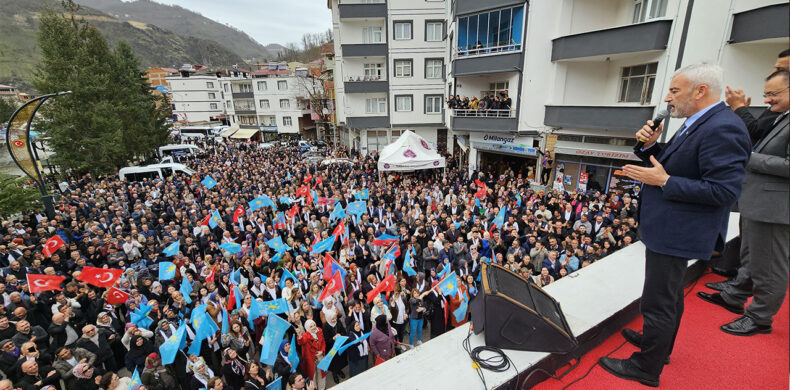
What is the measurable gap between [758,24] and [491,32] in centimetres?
1046

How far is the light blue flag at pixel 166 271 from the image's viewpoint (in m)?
8.21

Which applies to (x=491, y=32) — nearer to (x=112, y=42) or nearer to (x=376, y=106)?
(x=376, y=106)

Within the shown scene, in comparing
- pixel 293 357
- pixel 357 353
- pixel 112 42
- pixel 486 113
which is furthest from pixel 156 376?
pixel 112 42

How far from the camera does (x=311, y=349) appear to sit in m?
6.14

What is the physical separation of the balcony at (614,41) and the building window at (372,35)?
16679mm

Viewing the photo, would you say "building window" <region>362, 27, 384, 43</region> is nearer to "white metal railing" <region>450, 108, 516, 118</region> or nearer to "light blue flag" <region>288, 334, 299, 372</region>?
"white metal railing" <region>450, 108, 516, 118</region>

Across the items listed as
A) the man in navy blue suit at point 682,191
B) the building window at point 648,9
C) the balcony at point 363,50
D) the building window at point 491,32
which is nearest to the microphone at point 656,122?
the man in navy blue suit at point 682,191

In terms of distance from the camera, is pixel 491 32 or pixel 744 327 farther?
pixel 491 32

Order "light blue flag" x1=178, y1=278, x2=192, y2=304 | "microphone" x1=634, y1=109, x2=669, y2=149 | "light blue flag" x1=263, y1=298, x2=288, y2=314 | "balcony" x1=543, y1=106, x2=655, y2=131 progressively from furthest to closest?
1. "balcony" x1=543, y1=106, x2=655, y2=131
2. "light blue flag" x1=178, y1=278, x2=192, y2=304
3. "light blue flag" x1=263, y1=298, x2=288, y2=314
4. "microphone" x1=634, y1=109, x2=669, y2=149

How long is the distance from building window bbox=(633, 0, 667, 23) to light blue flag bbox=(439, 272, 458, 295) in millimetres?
13602

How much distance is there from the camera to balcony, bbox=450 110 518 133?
17703mm

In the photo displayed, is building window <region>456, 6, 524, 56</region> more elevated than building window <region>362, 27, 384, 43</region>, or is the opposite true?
building window <region>362, 27, 384, 43</region>

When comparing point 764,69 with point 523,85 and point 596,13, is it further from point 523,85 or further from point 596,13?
point 523,85

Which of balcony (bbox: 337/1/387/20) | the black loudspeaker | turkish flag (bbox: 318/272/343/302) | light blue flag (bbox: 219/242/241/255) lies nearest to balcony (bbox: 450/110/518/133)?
balcony (bbox: 337/1/387/20)
